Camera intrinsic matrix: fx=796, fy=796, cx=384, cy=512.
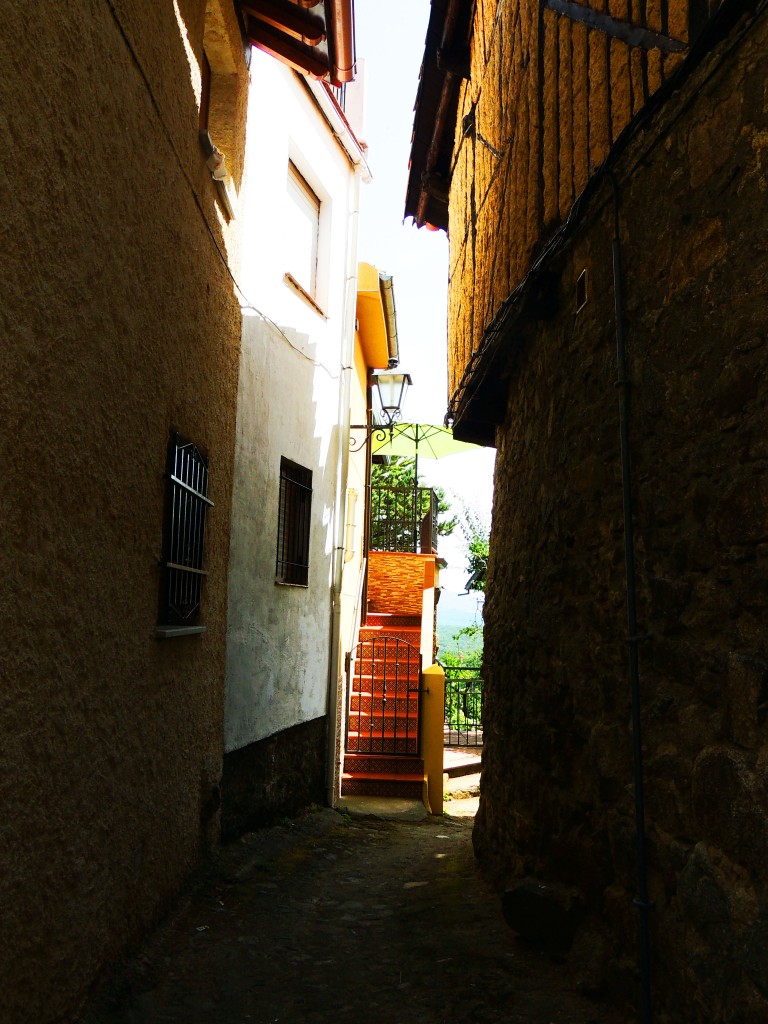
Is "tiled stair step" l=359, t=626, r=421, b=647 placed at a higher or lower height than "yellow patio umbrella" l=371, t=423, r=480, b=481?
lower

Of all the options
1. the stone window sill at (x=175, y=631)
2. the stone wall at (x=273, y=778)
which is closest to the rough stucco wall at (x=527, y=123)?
the stone window sill at (x=175, y=631)

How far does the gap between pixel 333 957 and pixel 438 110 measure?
784 cm

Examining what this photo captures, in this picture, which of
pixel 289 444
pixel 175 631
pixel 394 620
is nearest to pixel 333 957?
pixel 175 631

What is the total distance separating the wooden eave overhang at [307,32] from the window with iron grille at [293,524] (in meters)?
3.23

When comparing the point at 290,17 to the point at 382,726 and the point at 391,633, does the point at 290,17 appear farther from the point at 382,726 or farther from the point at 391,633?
the point at 391,633

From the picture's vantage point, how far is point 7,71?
232cm

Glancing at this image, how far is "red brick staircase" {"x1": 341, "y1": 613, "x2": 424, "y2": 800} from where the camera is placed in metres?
9.29

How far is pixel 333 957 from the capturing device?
405 cm

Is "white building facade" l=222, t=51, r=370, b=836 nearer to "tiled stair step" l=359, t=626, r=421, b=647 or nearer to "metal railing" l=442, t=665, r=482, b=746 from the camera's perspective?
"tiled stair step" l=359, t=626, r=421, b=647

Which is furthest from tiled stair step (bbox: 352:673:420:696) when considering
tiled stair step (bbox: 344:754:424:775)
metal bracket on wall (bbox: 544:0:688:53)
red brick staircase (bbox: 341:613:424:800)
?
metal bracket on wall (bbox: 544:0:688:53)

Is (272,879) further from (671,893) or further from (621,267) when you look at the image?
(621,267)

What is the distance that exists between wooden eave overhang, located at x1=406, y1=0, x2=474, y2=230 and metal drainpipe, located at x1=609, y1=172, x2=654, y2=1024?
15.6 feet

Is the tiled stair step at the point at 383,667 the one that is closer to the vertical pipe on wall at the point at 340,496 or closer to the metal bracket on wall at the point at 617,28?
the vertical pipe on wall at the point at 340,496

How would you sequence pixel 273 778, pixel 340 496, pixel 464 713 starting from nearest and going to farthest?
pixel 273 778
pixel 340 496
pixel 464 713
